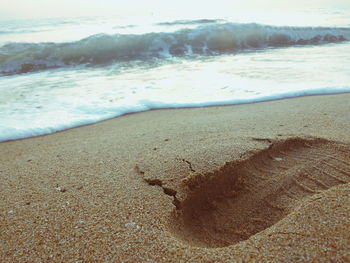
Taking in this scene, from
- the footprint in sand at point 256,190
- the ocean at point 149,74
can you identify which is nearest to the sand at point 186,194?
the footprint in sand at point 256,190

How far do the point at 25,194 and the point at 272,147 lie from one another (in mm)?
Result: 1903

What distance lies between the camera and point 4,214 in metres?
1.73

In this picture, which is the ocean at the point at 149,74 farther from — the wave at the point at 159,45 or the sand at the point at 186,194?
the sand at the point at 186,194

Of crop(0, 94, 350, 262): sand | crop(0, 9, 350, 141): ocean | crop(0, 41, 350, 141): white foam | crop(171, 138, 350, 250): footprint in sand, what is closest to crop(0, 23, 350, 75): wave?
crop(0, 9, 350, 141): ocean

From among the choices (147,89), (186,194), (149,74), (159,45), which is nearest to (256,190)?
(186,194)

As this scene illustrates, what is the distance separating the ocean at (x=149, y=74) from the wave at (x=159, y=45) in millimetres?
30

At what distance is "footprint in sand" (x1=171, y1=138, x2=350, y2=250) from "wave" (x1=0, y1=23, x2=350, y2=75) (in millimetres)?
6984

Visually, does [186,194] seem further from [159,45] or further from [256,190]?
[159,45]

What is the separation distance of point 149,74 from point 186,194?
15.2 feet

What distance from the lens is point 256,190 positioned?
1.93 metres

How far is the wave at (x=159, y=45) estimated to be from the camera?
8.16 metres

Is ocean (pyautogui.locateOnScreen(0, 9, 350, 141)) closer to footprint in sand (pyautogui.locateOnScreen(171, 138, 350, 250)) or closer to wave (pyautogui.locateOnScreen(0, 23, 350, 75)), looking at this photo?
wave (pyautogui.locateOnScreen(0, 23, 350, 75))

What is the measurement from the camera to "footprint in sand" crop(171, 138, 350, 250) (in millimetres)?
1621

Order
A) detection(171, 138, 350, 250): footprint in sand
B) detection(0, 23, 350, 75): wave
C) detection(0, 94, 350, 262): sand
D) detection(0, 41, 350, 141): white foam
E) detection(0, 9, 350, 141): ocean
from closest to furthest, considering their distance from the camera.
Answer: detection(0, 94, 350, 262): sand
detection(171, 138, 350, 250): footprint in sand
detection(0, 41, 350, 141): white foam
detection(0, 9, 350, 141): ocean
detection(0, 23, 350, 75): wave
